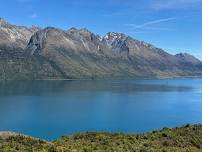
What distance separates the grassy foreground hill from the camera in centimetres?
3142

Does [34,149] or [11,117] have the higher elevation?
[34,149]

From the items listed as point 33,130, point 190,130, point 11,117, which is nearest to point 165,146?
point 190,130

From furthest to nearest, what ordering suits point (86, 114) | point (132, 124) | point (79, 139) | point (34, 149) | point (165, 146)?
point (86, 114)
point (132, 124)
point (79, 139)
point (165, 146)
point (34, 149)

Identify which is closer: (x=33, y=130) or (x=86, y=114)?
(x=33, y=130)

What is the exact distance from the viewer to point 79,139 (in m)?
41.4

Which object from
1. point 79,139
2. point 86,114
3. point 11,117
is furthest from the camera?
point 86,114

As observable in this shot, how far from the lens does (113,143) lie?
124ft

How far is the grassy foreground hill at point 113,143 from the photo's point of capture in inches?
1237

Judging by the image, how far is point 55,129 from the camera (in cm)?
15200

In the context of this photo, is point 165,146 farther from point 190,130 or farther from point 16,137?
point 16,137

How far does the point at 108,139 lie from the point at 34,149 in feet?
37.6

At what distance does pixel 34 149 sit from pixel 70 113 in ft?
557

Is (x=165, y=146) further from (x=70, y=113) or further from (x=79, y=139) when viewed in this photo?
(x=70, y=113)

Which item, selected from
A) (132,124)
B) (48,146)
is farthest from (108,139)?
(132,124)
